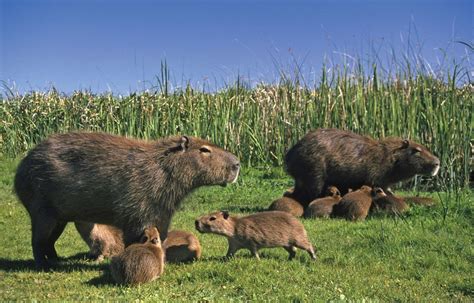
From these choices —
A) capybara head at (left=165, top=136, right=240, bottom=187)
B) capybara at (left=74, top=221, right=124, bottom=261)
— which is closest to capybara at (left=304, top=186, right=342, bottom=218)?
capybara head at (left=165, top=136, right=240, bottom=187)

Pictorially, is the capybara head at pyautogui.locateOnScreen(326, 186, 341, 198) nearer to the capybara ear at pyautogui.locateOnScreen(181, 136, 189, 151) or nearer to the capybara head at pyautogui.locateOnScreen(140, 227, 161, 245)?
the capybara ear at pyautogui.locateOnScreen(181, 136, 189, 151)

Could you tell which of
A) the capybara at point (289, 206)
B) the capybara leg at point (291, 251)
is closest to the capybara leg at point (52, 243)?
the capybara leg at point (291, 251)

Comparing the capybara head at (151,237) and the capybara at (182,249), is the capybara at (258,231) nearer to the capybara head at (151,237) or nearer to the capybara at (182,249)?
the capybara at (182,249)

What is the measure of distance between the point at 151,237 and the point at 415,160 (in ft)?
18.3

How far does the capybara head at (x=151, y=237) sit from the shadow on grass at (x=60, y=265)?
679 millimetres

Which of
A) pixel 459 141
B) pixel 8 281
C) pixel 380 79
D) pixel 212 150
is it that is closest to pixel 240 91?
pixel 380 79

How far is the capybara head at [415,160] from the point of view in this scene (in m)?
10.3

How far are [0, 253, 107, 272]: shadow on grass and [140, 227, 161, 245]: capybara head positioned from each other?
2.23 feet

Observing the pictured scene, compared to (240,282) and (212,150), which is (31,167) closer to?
(212,150)

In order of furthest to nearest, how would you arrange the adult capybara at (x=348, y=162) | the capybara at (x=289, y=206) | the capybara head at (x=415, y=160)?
the capybara head at (x=415, y=160)
the adult capybara at (x=348, y=162)
the capybara at (x=289, y=206)

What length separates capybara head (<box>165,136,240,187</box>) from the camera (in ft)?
21.7

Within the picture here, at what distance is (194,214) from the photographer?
9641 millimetres

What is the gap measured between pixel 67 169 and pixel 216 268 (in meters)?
1.85

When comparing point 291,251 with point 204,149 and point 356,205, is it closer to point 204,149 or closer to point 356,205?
point 204,149
